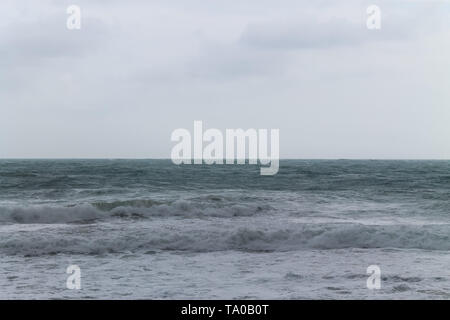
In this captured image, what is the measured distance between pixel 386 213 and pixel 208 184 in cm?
1329

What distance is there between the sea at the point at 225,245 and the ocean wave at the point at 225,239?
0.10 ft

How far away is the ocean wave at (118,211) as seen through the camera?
18.3 meters

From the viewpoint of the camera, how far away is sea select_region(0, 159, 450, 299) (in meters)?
9.11

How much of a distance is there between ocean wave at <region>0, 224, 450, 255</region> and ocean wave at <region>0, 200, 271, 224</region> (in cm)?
341

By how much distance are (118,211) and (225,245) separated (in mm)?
6993

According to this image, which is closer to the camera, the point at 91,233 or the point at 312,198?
the point at 91,233
